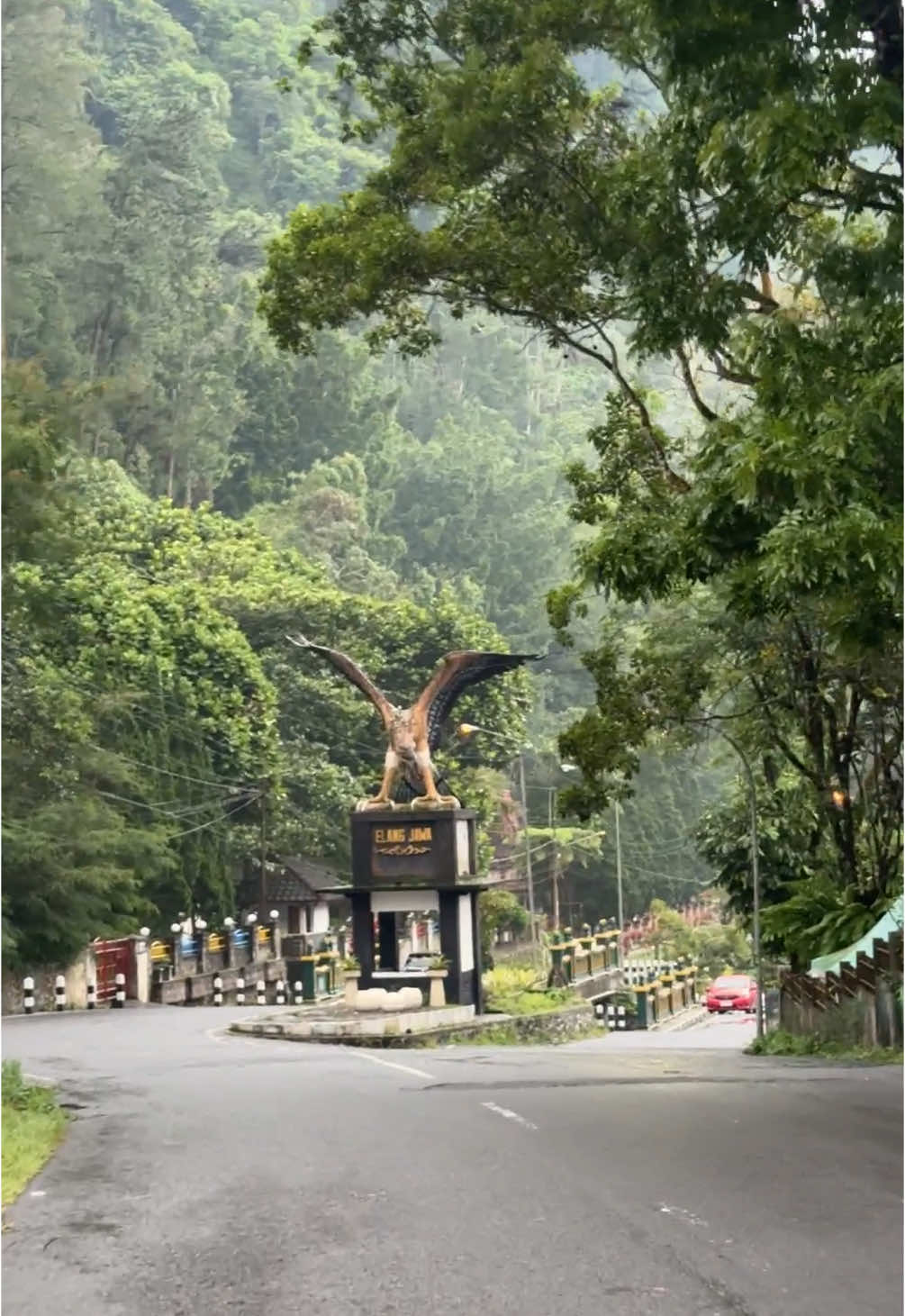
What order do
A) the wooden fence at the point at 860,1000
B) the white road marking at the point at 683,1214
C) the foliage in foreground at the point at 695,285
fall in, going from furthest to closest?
the wooden fence at the point at 860,1000 < the foliage in foreground at the point at 695,285 < the white road marking at the point at 683,1214

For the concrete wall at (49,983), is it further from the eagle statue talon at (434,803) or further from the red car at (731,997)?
the red car at (731,997)

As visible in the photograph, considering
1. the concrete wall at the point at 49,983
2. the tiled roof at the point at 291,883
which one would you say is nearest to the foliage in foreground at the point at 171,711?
the concrete wall at the point at 49,983

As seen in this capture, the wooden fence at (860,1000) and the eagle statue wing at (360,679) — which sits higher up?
the eagle statue wing at (360,679)

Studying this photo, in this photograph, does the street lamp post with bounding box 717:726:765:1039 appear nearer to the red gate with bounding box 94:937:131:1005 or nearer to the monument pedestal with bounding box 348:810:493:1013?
the monument pedestal with bounding box 348:810:493:1013

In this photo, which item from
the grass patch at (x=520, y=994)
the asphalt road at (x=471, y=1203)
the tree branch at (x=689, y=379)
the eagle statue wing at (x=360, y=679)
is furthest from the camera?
the grass patch at (x=520, y=994)

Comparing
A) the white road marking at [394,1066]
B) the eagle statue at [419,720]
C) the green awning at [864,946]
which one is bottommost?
the white road marking at [394,1066]

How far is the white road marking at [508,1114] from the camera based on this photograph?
11.6m

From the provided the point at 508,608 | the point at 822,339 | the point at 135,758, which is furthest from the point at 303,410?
the point at 822,339

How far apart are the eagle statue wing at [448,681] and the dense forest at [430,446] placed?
14.1ft

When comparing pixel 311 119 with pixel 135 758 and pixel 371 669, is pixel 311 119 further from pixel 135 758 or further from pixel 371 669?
pixel 135 758

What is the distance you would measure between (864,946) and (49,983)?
21.1 metres

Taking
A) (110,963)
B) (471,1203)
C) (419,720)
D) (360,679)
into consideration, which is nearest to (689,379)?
(471,1203)

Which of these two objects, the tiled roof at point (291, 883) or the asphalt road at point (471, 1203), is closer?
the asphalt road at point (471, 1203)

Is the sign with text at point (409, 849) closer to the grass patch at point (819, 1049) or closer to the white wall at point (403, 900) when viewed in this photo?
the white wall at point (403, 900)
